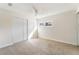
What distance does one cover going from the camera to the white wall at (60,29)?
2.07 metres

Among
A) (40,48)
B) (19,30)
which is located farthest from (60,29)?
(19,30)

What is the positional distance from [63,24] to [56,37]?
33 centimetres

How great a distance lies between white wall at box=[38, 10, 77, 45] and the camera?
2.07m

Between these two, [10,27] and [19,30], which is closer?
[10,27]

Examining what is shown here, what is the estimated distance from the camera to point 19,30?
2201 mm

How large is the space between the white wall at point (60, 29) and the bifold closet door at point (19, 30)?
344 millimetres

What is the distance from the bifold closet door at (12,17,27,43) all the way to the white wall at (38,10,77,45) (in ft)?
1.13

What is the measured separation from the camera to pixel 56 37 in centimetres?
218

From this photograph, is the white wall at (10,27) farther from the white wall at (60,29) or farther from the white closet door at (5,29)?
the white wall at (60,29)

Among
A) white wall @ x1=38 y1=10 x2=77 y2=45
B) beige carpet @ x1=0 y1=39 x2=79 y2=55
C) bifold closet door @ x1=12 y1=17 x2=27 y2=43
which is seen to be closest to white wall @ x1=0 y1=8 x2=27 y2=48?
bifold closet door @ x1=12 y1=17 x2=27 y2=43

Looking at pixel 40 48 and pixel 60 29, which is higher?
pixel 60 29

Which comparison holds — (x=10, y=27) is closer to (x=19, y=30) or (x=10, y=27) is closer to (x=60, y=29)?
(x=19, y=30)

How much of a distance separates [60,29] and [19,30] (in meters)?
0.91
